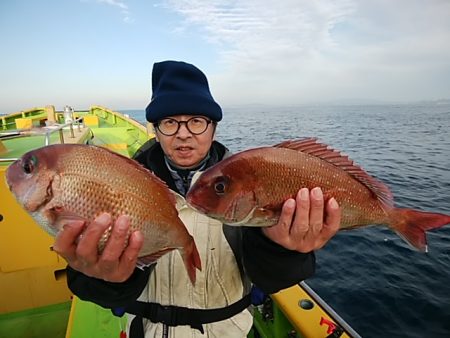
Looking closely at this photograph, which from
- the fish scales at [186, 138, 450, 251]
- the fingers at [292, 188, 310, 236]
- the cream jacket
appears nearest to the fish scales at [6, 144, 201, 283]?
the fish scales at [186, 138, 450, 251]

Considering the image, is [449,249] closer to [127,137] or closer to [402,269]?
[402,269]

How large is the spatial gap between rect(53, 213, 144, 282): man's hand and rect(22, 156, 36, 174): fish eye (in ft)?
1.24

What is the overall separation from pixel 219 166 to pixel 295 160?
1.58 ft

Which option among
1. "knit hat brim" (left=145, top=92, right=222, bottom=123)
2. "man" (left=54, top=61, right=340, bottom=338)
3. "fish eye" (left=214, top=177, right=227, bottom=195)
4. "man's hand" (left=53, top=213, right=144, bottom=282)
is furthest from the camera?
"knit hat brim" (left=145, top=92, right=222, bottom=123)

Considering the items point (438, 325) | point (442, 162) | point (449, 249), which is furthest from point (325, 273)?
point (442, 162)

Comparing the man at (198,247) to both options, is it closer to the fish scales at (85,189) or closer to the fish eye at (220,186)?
the fish scales at (85,189)

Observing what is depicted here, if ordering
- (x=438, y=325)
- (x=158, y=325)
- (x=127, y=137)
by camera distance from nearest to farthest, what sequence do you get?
(x=158, y=325)
(x=438, y=325)
(x=127, y=137)

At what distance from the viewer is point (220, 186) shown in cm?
177

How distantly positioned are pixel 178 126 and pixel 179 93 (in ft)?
0.90

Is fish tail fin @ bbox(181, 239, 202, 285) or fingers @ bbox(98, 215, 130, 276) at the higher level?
fingers @ bbox(98, 215, 130, 276)

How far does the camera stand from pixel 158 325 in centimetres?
204

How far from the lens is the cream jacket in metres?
2.06

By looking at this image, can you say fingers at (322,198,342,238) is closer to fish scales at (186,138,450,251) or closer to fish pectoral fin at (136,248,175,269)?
fish scales at (186,138,450,251)

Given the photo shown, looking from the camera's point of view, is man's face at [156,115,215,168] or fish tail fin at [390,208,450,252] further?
man's face at [156,115,215,168]
